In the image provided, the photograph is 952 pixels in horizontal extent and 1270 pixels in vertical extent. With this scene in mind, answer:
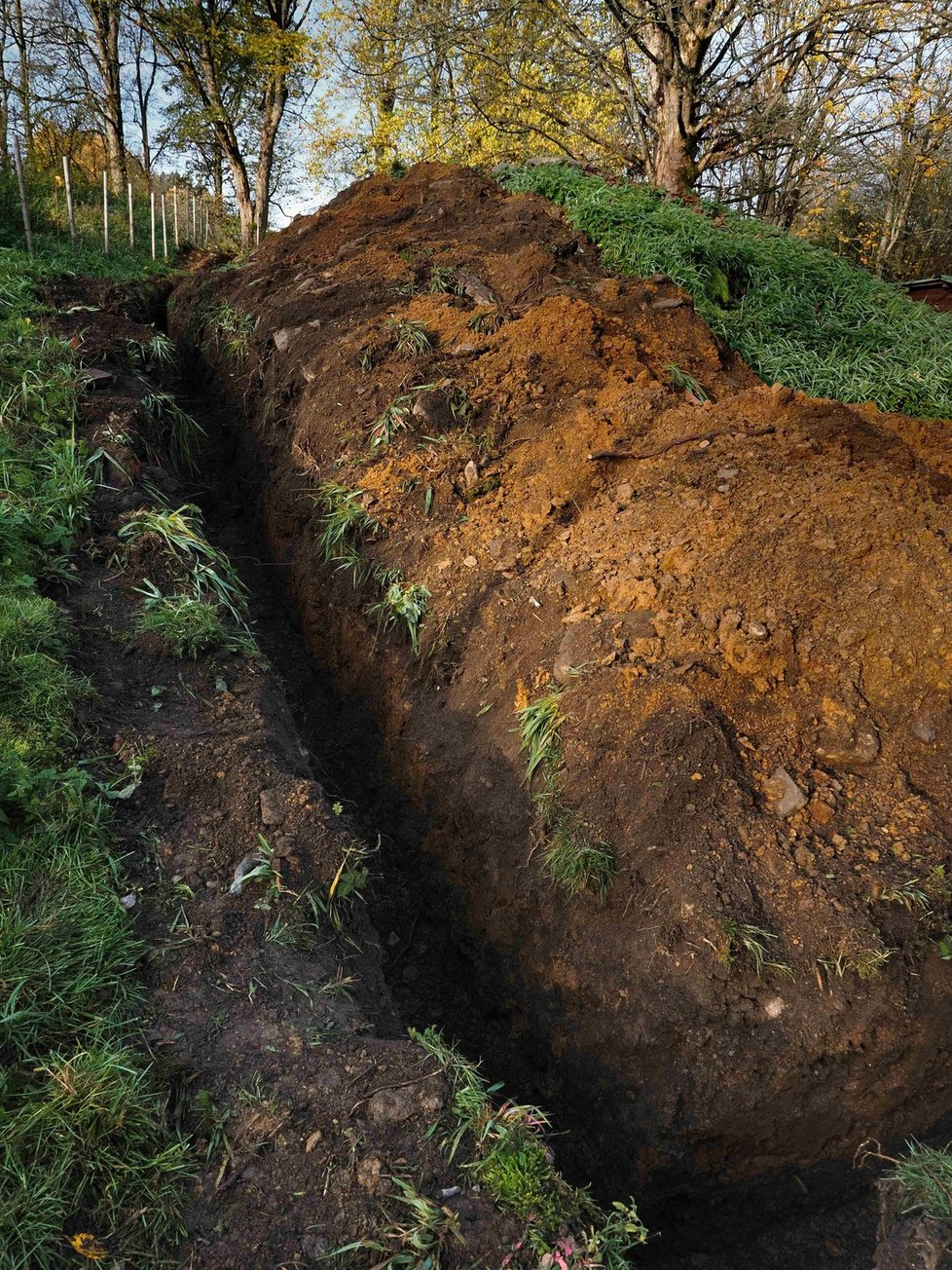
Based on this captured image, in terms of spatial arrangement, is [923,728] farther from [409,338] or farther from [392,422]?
[409,338]

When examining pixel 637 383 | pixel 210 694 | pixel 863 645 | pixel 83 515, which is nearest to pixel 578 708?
pixel 863 645

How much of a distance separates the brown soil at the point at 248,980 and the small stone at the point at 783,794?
1.49 metres

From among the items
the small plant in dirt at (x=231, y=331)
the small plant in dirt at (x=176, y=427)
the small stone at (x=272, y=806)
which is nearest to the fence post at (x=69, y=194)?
the small plant in dirt at (x=231, y=331)

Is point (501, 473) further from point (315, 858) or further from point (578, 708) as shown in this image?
point (315, 858)

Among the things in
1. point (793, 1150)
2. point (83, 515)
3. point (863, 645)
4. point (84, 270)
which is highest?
point (84, 270)

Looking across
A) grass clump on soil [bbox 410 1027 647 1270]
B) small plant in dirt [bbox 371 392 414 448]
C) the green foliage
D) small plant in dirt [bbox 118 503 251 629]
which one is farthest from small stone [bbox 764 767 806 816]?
small plant in dirt [bbox 371 392 414 448]

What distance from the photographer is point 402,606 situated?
3.80 meters

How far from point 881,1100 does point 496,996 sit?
131 cm

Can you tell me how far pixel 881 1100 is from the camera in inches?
90.4

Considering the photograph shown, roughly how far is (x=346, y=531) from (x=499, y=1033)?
2.72 metres

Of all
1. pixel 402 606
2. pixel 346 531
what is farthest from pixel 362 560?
pixel 402 606

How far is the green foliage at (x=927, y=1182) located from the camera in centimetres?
193

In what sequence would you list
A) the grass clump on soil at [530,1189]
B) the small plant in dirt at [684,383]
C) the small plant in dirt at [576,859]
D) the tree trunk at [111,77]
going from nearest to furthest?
the grass clump on soil at [530,1189], the small plant in dirt at [576,859], the small plant in dirt at [684,383], the tree trunk at [111,77]

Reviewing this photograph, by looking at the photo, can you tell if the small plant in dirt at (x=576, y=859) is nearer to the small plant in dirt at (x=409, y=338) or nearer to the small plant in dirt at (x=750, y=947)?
the small plant in dirt at (x=750, y=947)
